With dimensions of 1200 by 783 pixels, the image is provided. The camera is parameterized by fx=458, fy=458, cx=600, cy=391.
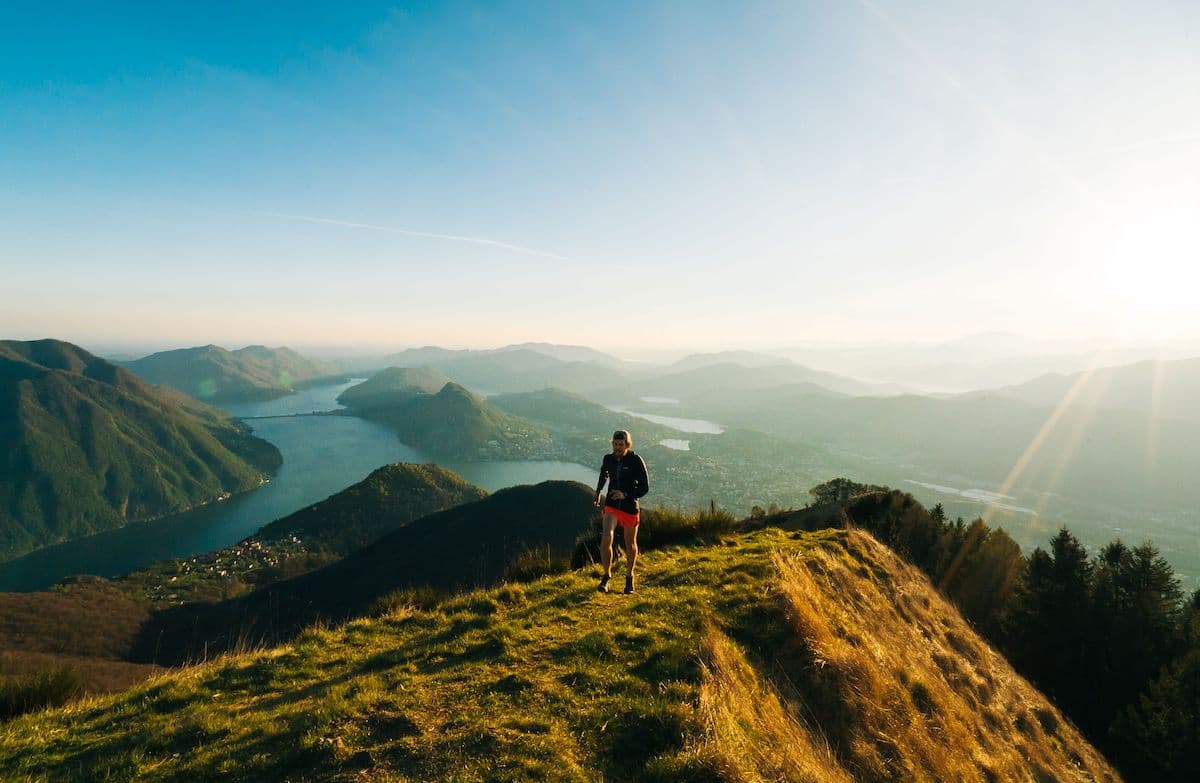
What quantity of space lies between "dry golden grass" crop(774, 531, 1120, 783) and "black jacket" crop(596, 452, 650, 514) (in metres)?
3.63

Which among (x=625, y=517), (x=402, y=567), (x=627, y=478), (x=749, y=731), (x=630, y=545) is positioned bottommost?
(x=402, y=567)

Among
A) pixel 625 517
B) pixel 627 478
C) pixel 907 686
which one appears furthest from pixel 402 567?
pixel 907 686

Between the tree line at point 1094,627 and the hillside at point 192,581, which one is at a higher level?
the tree line at point 1094,627

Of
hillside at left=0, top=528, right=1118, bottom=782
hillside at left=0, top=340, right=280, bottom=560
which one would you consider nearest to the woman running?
hillside at left=0, top=528, right=1118, bottom=782

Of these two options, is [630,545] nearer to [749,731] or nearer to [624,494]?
[624,494]

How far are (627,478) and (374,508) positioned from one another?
150 meters

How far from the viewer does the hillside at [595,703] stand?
5.23m

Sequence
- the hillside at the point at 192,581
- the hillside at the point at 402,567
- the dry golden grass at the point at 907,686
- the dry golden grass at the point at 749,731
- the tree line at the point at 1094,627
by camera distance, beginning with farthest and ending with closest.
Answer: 1. the hillside at the point at 192,581
2. the hillside at the point at 402,567
3. the tree line at the point at 1094,627
4. the dry golden grass at the point at 907,686
5. the dry golden grass at the point at 749,731

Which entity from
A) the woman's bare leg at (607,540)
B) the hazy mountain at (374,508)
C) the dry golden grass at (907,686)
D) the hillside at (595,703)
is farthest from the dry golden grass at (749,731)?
the hazy mountain at (374,508)

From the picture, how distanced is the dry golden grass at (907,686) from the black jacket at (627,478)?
363 cm

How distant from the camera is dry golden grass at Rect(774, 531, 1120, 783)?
7.21 m

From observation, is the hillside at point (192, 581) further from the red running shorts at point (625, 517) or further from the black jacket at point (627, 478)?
the black jacket at point (627, 478)

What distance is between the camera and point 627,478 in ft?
35.0

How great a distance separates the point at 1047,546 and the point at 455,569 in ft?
480
